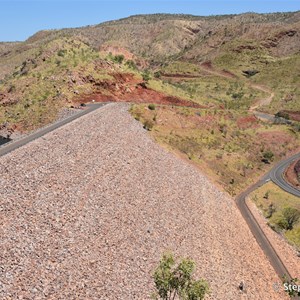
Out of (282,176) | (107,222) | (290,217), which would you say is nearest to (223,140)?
(282,176)

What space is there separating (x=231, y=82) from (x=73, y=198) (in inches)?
4656

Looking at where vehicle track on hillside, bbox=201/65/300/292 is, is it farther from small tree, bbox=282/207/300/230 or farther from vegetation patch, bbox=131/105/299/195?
small tree, bbox=282/207/300/230

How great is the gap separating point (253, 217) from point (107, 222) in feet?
70.7

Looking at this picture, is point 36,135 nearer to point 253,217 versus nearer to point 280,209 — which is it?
point 253,217

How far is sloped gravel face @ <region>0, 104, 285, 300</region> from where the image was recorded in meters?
21.7

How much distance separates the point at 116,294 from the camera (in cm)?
2194

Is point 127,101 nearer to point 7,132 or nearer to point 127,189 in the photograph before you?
point 7,132

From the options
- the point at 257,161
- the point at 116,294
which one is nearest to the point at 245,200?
the point at 257,161

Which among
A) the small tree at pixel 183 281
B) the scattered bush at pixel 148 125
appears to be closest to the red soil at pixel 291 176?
the scattered bush at pixel 148 125

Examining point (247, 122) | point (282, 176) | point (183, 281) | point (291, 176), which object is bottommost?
point (183, 281)

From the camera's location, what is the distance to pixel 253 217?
43625 millimetres

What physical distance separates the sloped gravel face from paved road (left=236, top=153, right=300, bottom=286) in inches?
44.4

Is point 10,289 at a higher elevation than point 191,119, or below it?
below

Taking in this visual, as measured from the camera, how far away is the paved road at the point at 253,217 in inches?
1407
